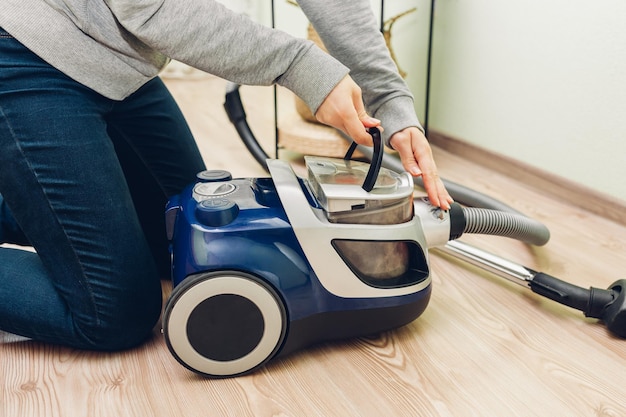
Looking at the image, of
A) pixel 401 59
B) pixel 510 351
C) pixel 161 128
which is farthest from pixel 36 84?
pixel 401 59

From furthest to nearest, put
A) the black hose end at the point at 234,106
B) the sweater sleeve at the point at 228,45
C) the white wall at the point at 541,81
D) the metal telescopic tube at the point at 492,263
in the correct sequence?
the black hose end at the point at 234,106 → the white wall at the point at 541,81 → the metal telescopic tube at the point at 492,263 → the sweater sleeve at the point at 228,45

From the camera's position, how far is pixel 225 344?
0.72 meters

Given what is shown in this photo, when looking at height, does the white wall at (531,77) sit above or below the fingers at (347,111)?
below

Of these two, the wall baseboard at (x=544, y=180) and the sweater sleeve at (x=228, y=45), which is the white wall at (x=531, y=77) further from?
the sweater sleeve at (x=228, y=45)

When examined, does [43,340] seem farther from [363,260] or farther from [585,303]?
[585,303]

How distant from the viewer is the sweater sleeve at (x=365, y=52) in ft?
2.72

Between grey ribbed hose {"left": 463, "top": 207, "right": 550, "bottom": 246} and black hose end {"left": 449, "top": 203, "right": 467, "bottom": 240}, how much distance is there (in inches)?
0.6

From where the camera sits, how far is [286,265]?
71 cm

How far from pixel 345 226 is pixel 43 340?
460mm

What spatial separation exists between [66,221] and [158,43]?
0.25 metres

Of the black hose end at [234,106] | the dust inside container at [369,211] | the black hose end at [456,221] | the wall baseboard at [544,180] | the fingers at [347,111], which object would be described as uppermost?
the fingers at [347,111]

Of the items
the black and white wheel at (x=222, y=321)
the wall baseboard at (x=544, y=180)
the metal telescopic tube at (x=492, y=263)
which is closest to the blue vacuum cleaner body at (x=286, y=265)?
the black and white wheel at (x=222, y=321)

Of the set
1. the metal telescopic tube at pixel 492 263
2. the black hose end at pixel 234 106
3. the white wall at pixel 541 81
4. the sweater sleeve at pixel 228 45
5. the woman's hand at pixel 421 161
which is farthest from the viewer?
the black hose end at pixel 234 106

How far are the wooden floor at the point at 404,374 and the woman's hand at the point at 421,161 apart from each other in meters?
0.21
